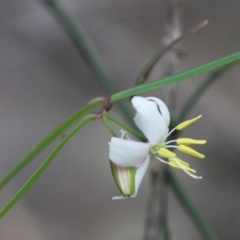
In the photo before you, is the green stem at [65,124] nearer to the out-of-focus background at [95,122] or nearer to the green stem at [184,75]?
the green stem at [184,75]

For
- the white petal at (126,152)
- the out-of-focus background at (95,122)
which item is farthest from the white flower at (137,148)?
the out-of-focus background at (95,122)

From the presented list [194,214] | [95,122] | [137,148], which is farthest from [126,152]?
[95,122]

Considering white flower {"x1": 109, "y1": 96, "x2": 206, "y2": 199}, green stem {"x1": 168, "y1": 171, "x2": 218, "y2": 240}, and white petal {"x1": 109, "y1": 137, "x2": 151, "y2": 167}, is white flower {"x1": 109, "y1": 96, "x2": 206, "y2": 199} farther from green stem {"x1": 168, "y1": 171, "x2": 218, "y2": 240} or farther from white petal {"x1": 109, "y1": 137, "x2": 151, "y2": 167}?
green stem {"x1": 168, "y1": 171, "x2": 218, "y2": 240}

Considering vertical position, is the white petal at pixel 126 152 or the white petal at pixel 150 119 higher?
the white petal at pixel 150 119

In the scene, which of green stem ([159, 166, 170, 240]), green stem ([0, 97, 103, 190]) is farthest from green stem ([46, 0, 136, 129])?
green stem ([0, 97, 103, 190])

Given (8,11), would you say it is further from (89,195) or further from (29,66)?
(89,195)

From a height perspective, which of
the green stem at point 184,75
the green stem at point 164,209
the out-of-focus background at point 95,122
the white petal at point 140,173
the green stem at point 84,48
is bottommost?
the white petal at point 140,173
